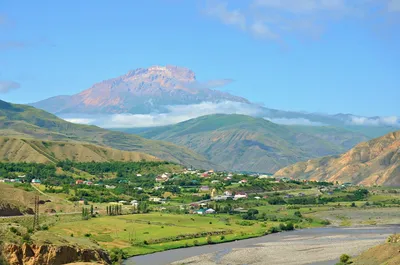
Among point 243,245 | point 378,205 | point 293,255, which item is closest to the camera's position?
point 293,255

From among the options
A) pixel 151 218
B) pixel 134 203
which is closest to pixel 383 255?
pixel 151 218

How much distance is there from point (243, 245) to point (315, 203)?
8606cm

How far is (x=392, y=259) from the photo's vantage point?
7631cm

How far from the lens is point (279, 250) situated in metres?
109

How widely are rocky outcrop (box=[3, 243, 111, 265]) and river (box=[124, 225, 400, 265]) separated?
863 inches

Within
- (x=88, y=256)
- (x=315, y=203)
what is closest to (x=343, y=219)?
(x=315, y=203)

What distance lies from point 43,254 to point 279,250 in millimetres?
48535

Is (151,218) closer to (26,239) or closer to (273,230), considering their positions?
(273,230)

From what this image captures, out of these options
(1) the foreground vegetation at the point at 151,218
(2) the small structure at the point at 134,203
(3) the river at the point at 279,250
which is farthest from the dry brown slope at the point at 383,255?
(2) the small structure at the point at 134,203

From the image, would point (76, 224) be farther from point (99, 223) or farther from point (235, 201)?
point (235, 201)

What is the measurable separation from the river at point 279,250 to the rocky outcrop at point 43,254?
71.9ft

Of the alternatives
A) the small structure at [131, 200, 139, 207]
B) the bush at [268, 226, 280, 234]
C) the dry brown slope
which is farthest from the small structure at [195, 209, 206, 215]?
the dry brown slope

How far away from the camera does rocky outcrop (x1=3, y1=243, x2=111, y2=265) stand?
68.4 meters

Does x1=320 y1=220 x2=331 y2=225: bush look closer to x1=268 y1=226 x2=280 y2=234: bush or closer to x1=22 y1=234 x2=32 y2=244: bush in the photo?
x1=268 y1=226 x2=280 y2=234: bush
